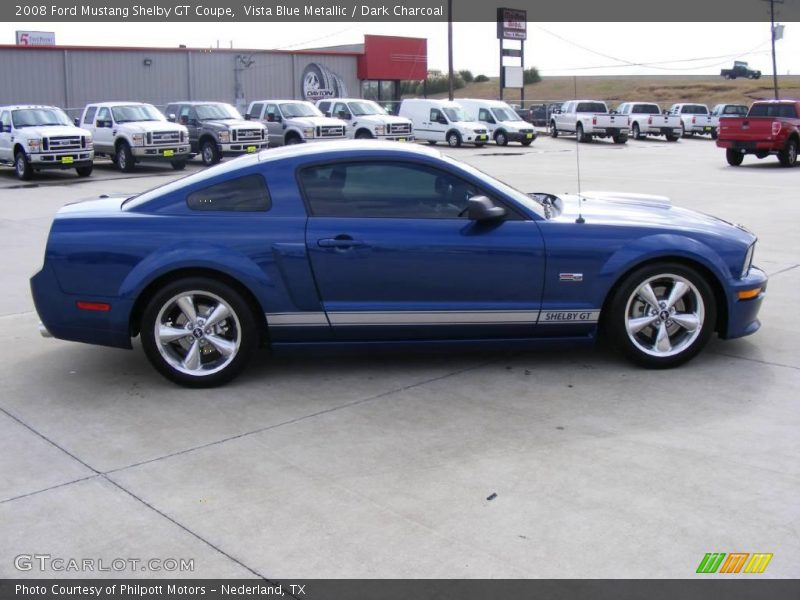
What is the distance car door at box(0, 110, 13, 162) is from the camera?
22.9m

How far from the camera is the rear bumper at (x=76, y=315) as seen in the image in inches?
225

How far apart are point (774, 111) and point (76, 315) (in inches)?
954

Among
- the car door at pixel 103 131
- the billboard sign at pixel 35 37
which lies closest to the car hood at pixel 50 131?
the car door at pixel 103 131

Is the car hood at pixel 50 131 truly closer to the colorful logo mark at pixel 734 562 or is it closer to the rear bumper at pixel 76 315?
the rear bumper at pixel 76 315

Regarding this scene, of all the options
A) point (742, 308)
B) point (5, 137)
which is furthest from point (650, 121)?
point (742, 308)

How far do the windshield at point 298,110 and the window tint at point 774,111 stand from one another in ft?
44.2

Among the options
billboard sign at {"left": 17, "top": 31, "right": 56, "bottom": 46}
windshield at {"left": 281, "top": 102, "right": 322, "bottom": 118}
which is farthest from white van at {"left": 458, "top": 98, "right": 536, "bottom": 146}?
billboard sign at {"left": 17, "top": 31, "right": 56, "bottom": 46}

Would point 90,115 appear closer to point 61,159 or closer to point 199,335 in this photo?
point 61,159

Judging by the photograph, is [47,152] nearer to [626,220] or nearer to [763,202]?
[763,202]

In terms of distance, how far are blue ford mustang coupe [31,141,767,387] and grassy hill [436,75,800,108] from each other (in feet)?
238

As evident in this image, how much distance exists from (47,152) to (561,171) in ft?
41.8

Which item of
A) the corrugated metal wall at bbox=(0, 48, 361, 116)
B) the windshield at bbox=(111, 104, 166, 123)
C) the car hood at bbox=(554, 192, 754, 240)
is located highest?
the corrugated metal wall at bbox=(0, 48, 361, 116)

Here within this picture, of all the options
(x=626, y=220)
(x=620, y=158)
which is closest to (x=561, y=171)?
(x=620, y=158)

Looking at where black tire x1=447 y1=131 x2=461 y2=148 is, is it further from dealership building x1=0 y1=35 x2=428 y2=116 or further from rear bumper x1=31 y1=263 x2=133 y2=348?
rear bumper x1=31 y1=263 x2=133 y2=348
